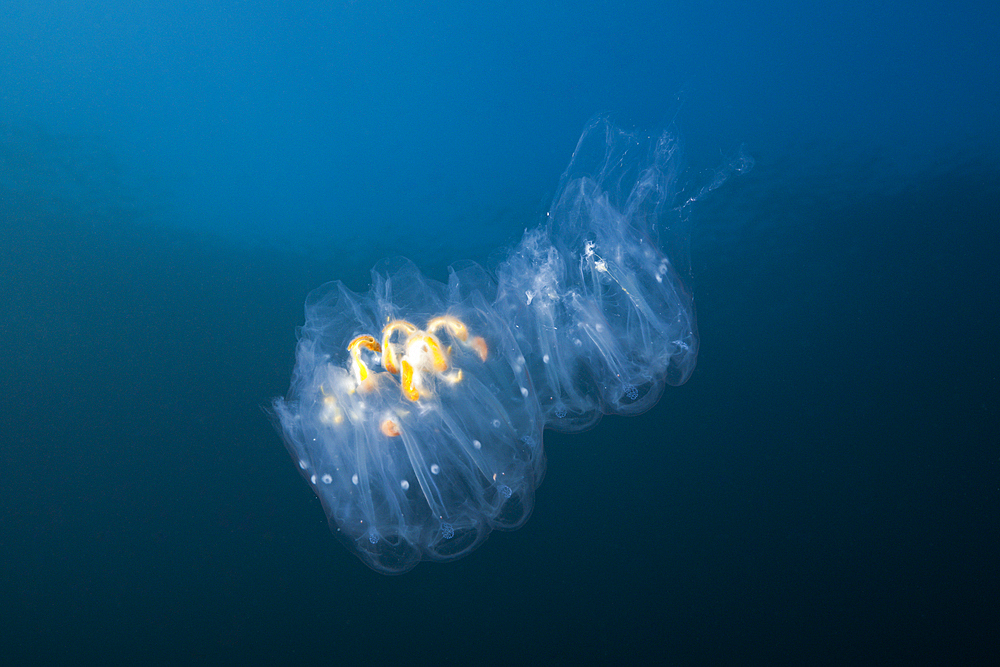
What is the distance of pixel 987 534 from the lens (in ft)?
17.3

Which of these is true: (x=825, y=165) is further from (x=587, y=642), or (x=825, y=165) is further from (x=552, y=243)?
(x=587, y=642)

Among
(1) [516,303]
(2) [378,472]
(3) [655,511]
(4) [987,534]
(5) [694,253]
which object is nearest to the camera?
(2) [378,472]

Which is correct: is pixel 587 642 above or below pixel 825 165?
below

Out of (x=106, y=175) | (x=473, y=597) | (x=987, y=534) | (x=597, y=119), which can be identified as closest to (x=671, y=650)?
(x=473, y=597)

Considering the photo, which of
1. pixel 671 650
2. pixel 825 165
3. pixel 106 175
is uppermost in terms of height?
pixel 106 175

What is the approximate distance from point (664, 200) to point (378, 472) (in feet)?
9.03

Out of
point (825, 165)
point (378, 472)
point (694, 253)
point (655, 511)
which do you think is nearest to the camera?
point (378, 472)

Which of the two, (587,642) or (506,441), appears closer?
(506,441)

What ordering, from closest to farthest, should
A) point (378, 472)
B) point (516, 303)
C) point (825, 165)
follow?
point (378, 472) < point (516, 303) < point (825, 165)

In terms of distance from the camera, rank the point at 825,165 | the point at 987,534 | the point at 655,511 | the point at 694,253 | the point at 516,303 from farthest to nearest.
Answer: the point at 694,253, the point at 655,511, the point at 825,165, the point at 987,534, the point at 516,303

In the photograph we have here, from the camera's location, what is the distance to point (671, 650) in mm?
5734

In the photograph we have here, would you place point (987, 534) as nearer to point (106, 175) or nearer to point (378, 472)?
point (378, 472)

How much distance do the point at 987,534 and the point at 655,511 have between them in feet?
11.4

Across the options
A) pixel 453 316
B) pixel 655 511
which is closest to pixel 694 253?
pixel 655 511
